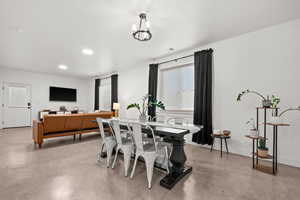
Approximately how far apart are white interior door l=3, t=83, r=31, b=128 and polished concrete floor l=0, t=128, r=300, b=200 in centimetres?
431

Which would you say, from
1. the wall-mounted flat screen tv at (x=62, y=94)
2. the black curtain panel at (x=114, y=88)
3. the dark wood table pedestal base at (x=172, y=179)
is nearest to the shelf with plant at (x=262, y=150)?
the dark wood table pedestal base at (x=172, y=179)

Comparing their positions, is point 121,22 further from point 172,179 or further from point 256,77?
point 256,77

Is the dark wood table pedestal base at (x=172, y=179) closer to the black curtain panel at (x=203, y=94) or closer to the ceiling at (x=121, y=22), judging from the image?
the black curtain panel at (x=203, y=94)

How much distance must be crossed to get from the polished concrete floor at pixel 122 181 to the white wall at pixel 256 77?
1.80 ft

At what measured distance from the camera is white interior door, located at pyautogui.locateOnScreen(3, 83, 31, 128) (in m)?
5.90

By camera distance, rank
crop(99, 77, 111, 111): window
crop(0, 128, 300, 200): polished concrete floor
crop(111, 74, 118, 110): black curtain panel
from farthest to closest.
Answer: crop(99, 77, 111, 111): window → crop(111, 74, 118, 110): black curtain panel → crop(0, 128, 300, 200): polished concrete floor

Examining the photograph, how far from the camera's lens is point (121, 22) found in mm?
2611

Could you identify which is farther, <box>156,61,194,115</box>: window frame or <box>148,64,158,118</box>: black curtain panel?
<box>148,64,158,118</box>: black curtain panel

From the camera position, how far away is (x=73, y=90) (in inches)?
301

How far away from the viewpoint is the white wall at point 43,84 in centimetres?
603

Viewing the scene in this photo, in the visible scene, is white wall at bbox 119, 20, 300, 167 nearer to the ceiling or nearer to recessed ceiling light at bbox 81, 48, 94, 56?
the ceiling

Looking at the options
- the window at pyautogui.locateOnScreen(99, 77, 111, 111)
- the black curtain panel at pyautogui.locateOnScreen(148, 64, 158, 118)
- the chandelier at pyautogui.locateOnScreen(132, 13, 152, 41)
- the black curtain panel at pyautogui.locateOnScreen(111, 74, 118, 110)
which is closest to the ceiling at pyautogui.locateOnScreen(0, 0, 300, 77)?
the chandelier at pyautogui.locateOnScreen(132, 13, 152, 41)

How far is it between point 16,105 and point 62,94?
1.84 m

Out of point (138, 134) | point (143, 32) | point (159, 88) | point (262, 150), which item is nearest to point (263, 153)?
point (262, 150)
